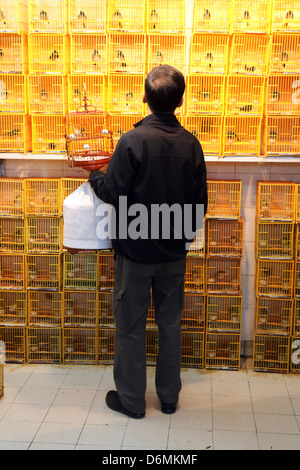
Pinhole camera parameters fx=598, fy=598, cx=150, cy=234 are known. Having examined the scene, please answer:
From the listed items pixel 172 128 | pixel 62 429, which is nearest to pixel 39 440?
pixel 62 429

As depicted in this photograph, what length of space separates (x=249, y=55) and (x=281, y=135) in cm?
66

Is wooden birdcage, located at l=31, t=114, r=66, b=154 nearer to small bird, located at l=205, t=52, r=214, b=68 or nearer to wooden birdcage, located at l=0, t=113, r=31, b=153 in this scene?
wooden birdcage, located at l=0, t=113, r=31, b=153

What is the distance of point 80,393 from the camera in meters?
4.39

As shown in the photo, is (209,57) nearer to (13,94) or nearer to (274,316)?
(13,94)

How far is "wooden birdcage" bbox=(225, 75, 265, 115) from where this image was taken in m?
4.55

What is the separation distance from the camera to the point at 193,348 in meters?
4.91

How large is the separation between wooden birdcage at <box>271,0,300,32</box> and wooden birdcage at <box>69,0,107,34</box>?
1.26m

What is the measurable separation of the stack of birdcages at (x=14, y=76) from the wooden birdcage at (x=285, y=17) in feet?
6.18

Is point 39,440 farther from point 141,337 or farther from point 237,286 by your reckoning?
point 237,286

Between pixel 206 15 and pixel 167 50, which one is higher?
pixel 206 15

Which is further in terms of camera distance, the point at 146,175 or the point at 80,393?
the point at 80,393

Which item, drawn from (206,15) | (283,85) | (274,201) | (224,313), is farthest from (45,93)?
(224,313)

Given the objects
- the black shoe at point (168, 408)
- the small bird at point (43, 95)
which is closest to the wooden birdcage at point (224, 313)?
the black shoe at point (168, 408)

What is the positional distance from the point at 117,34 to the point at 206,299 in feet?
7.12
